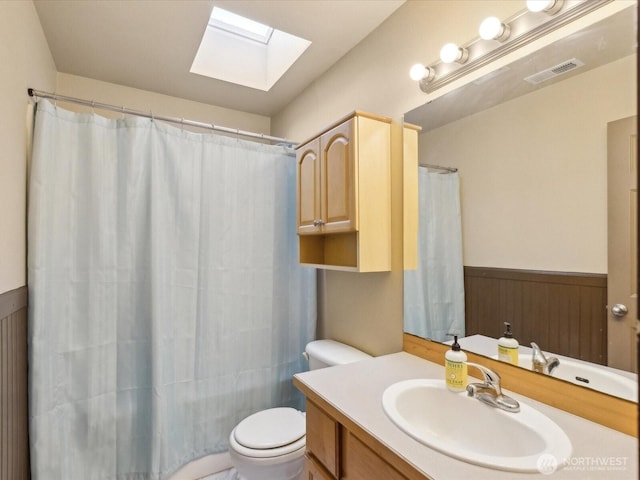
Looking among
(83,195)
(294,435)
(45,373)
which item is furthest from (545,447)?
(83,195)

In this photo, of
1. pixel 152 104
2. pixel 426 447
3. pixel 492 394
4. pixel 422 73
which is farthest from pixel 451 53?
pixel 152 104

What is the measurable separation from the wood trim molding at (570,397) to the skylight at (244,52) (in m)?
1.88

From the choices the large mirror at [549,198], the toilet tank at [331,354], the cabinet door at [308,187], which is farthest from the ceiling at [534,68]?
the toilet tank at [331,354]

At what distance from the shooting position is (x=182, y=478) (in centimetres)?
178

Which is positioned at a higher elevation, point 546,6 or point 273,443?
point 546,6

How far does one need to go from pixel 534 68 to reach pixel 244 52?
176 centimetres

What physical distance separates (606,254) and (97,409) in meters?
2.13

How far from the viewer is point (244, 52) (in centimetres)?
216

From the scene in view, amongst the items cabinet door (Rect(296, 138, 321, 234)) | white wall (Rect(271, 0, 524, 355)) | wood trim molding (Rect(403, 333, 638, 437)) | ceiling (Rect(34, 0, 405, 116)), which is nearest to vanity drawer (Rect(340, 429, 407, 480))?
wood trim molding (Rect(403, 333, 638, 437))

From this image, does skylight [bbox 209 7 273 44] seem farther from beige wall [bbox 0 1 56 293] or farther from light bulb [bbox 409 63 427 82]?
light bulb [bbox 409 63 427 82]

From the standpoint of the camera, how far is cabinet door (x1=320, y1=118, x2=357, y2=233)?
1471 millimetres

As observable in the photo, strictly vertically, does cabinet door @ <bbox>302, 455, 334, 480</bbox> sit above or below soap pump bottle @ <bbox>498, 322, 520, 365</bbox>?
below

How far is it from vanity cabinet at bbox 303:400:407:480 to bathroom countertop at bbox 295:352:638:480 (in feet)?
0.20

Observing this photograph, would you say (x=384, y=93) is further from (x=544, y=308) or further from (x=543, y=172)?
(x=544, y=308)
